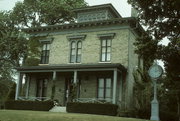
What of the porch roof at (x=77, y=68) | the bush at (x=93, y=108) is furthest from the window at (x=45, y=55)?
the bush at (x=93, y=108)

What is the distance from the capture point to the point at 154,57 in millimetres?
19969

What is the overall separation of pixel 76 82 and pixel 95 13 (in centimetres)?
809

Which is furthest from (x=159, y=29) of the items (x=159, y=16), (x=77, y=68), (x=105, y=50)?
(x=77, y=68)

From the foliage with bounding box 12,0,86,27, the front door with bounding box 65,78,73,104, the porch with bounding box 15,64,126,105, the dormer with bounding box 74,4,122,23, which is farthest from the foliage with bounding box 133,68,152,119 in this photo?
the foliage with bounding box 12,0,86,27

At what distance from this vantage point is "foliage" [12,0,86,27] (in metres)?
40.8

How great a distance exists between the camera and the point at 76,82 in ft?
85.1

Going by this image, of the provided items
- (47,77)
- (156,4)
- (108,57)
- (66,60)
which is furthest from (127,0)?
(47,77)

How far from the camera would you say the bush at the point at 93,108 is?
74.2 feet

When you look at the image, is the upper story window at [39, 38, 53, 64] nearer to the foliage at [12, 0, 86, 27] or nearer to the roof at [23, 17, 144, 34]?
the roof at [23, 17, 144, 34]

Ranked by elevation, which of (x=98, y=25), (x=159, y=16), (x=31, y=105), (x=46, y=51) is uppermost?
(x=98, y=25)

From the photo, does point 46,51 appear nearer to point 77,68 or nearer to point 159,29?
point 77,68

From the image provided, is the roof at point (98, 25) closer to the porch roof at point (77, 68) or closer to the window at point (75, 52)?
the window at point (75, 52)

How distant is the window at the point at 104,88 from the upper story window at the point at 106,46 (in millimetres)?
1945

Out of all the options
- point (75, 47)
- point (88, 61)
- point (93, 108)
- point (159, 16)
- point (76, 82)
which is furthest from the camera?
point (75, 47)
